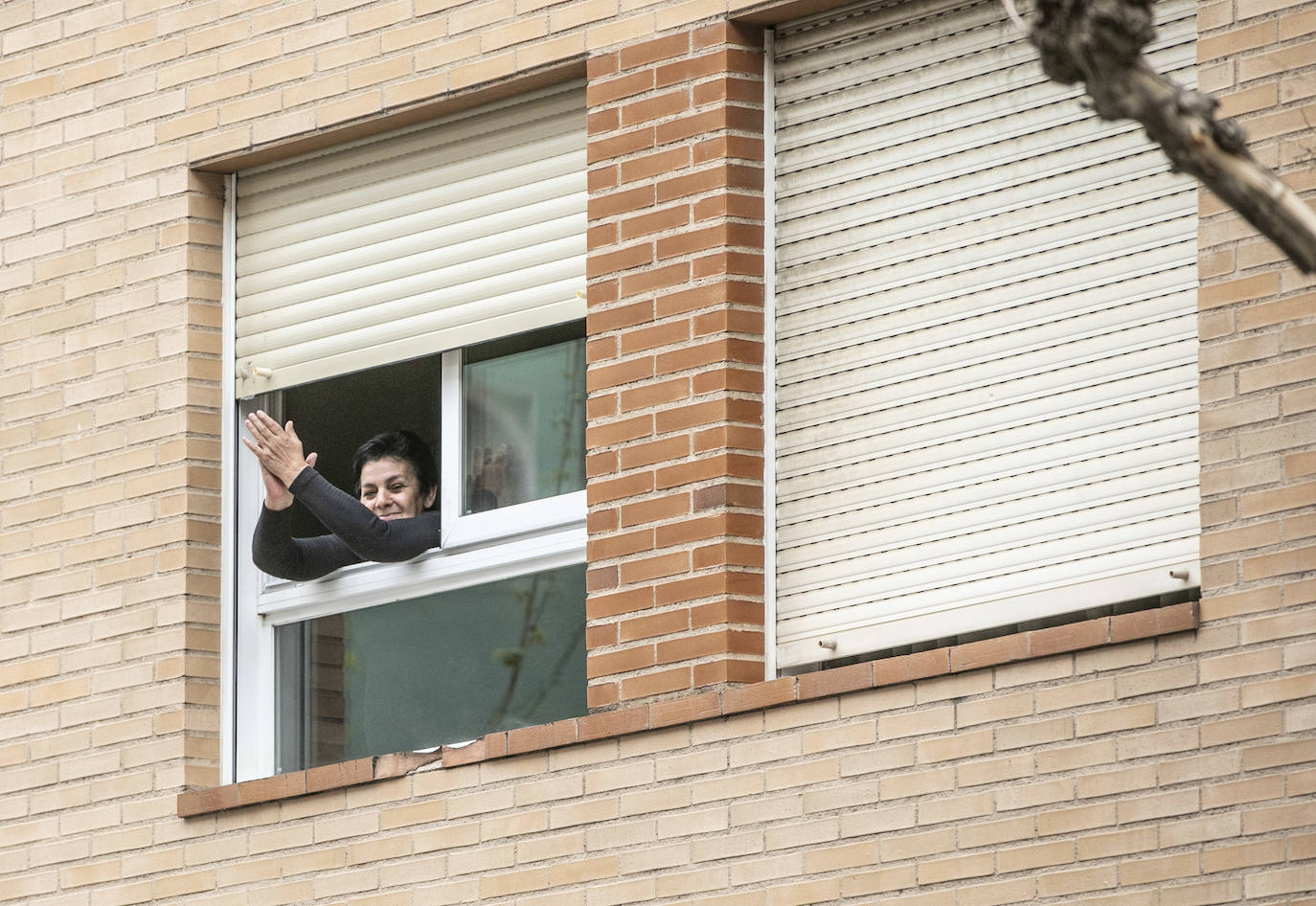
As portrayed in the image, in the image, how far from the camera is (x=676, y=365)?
27.6ft

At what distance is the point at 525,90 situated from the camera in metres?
9.08

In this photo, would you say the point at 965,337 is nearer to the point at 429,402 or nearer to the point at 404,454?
the point at 429,402

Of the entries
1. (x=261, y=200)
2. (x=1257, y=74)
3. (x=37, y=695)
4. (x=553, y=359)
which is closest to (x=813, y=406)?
(x=553, y=359)

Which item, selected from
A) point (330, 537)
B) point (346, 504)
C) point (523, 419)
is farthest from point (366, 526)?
point (523, 419)

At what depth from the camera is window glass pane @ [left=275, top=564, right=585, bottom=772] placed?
8.76 metres

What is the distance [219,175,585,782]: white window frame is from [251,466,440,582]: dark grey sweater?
0.05m

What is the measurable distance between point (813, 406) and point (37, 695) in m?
2.97

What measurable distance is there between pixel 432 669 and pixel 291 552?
2.20 ft

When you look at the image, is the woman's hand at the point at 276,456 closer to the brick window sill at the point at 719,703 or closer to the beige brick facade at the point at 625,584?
the beige brick facade at the point at 625,584

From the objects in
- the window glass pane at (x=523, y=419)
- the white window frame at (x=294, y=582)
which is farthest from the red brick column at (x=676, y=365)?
the white window frame at (x=294, y=582)

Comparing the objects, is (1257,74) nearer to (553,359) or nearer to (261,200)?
(553,359)

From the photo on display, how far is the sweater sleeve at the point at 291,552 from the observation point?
928 centimetres

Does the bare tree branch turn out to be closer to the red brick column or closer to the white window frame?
the red brick column

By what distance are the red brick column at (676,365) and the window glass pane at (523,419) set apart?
0.25m
